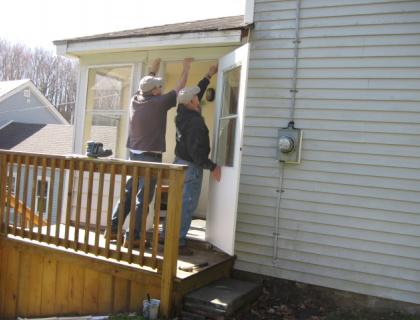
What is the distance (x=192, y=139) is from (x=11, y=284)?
280 centimetres

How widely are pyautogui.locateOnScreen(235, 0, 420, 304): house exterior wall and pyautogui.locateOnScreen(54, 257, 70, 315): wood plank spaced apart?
5.97ft

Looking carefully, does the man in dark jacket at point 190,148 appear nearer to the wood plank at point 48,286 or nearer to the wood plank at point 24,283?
the wood plank at point 48,286

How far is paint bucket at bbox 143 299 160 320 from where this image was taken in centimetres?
373

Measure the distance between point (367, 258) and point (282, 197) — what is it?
1007 mm

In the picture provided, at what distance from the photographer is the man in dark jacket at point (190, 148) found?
440 cm

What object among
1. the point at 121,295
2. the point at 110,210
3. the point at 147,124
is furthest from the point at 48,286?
the point at 147,124

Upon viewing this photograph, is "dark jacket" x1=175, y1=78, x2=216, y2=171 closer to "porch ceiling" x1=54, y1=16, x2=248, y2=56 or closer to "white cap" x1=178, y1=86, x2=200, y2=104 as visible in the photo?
"white cap" x1=178, y1=86, x2=200, y2=104

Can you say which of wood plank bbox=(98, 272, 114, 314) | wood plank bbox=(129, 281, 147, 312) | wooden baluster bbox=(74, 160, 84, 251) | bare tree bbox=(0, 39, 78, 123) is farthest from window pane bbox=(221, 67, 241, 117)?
bare tree bbox=(0, 39, 78, 123)

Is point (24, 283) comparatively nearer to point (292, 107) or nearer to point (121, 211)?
point (121, 211)

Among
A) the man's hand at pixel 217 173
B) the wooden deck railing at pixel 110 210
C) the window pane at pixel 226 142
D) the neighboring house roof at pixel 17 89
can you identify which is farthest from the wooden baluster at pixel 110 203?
the neighboring house roof at pixel 17 89

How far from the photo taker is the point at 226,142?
4766mm

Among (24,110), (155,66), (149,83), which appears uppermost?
(24,110)

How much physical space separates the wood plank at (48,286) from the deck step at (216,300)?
1.71 metres

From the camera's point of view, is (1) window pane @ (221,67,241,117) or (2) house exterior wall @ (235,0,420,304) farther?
(1) window pane @ (221,67,241,117)
